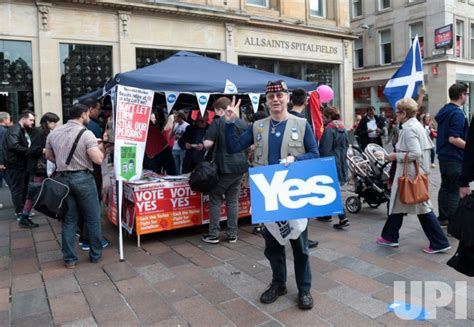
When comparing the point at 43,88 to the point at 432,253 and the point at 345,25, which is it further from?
the point at 345,25

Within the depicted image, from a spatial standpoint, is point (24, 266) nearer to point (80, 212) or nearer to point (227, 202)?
point (80, 212)

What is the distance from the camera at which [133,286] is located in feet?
13.4

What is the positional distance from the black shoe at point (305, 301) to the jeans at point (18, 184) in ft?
18.1

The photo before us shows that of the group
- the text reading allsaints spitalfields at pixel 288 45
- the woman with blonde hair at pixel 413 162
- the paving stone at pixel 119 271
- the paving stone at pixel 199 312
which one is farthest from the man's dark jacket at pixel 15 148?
the text reading allsaints spitalfields at pixel 288 45

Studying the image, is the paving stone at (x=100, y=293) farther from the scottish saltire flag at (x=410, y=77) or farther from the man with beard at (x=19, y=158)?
the scottish saltire flag at (x=410, y=77)

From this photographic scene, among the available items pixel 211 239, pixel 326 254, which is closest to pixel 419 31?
pixel 326 254

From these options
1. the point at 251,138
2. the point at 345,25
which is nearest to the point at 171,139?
the point at 251,138

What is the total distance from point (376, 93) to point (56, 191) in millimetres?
28967

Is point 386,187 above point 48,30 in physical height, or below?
below

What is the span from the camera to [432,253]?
15.7 feet

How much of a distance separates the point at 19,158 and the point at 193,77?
10.9 feet

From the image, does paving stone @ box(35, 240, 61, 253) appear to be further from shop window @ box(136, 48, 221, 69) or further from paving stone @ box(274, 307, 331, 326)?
shop window @ box(136, 48, 221, 69)

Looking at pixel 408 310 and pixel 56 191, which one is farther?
pixel 56 191

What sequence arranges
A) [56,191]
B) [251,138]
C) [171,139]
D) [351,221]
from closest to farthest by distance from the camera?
1. [251,138]
2. [56,191]
3. [351,221]
4. [171,139]
